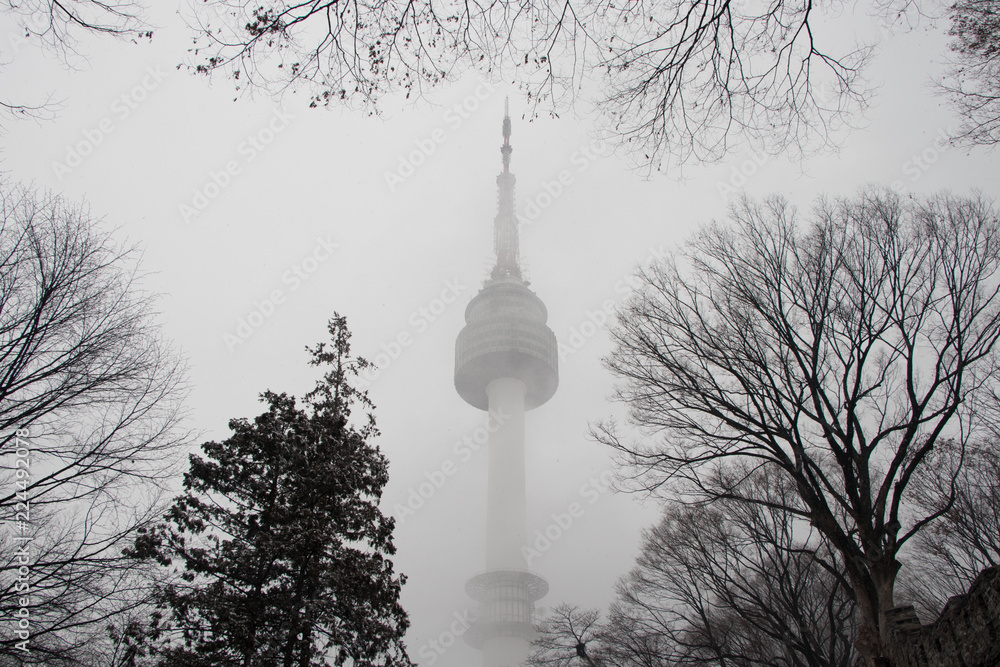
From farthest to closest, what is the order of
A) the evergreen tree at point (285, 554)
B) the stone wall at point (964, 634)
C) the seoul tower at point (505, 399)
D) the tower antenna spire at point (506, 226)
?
the tower antenna spire at point (506, 226)
the seoul tower at point (505, 399)
the evergreen tree at point (285, 554)
the stone wall at point (964, 634)

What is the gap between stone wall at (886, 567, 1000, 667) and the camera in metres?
4.58

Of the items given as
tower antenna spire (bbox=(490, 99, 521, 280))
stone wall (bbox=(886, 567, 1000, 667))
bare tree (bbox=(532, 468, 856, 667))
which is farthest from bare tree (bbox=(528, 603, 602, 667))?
tower antenna spire (bbox=(490, 99, 521, 280))

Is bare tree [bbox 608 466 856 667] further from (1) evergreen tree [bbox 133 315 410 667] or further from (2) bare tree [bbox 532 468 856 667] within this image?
(1) evergreen tree [bbox 133 315 410 667]

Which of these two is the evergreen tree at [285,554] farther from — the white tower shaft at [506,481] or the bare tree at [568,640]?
the white tower shaft at [506,481]

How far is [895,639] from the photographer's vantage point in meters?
6.84

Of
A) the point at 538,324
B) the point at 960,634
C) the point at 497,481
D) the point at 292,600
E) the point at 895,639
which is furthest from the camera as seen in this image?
the point at 538,324

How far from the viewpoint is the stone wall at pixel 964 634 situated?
458cm

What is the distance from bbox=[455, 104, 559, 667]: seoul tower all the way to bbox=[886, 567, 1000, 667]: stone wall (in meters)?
72.2

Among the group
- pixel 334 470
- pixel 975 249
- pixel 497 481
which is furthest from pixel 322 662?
pixel 497 481

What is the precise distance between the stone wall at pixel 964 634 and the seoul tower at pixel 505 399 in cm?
7224

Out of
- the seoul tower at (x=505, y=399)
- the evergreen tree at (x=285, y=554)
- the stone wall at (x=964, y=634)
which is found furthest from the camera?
the seoul tower at (x=505, y=399)

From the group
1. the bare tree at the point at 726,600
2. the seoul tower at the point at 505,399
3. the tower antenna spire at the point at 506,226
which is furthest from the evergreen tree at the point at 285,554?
the tower antenna spire at the point at 506,226

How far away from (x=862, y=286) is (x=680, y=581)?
32.3ft

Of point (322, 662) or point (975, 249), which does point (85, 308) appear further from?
point (975, 249)
